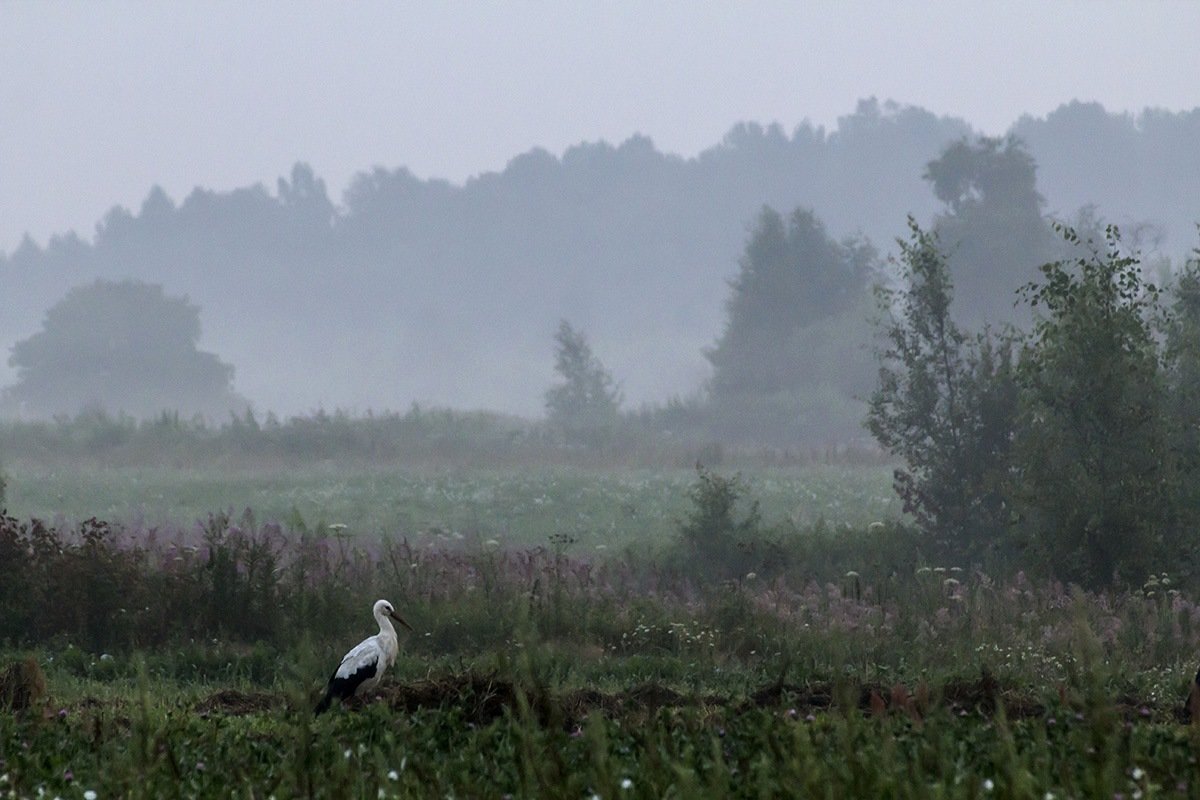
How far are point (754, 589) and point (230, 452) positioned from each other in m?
28.2

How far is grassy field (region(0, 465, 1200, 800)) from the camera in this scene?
745 centimetres

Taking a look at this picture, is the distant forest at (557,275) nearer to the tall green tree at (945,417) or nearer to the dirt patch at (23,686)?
the tall green tree at (945,417)

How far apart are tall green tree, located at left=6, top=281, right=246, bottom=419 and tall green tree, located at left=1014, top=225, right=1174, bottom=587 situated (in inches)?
3643

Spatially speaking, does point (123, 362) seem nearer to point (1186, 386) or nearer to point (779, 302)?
point (779, 302)

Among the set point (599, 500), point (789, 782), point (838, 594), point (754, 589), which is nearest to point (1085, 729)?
point (789, 782)

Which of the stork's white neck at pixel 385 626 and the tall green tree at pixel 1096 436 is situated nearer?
the stork's white neck at pixel 385 626

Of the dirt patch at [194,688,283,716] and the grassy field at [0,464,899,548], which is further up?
the grassy field at [0,464,899,548]

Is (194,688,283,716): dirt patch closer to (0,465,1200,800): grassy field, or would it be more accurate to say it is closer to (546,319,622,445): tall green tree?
(0,465,1200,800): grassy field

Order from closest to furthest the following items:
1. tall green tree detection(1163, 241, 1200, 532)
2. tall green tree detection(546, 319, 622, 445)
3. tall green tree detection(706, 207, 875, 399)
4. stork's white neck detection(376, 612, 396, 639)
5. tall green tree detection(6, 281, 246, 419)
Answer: stork's white neck detection(376, 612, 396, 639) → tall green tree detection(1163, 241, 1200, 532) → tall green tree detection(546, 319, 622, 445) → tall green tree detection(706, 207, 875, 399) → tall green tree detection(6, 281, 246, 419)

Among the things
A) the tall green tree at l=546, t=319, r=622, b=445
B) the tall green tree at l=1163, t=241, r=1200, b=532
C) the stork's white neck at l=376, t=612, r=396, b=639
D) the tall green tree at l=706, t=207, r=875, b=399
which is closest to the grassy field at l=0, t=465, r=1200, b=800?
the stork's white neck at l=376, t=612, r=396, b=639

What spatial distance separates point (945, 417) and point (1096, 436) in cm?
509

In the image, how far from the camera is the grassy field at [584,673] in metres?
7.45

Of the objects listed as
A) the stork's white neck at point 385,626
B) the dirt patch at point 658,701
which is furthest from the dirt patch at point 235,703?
the stork's white neck at point 385,626

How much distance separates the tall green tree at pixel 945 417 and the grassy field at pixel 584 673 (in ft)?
3.87
